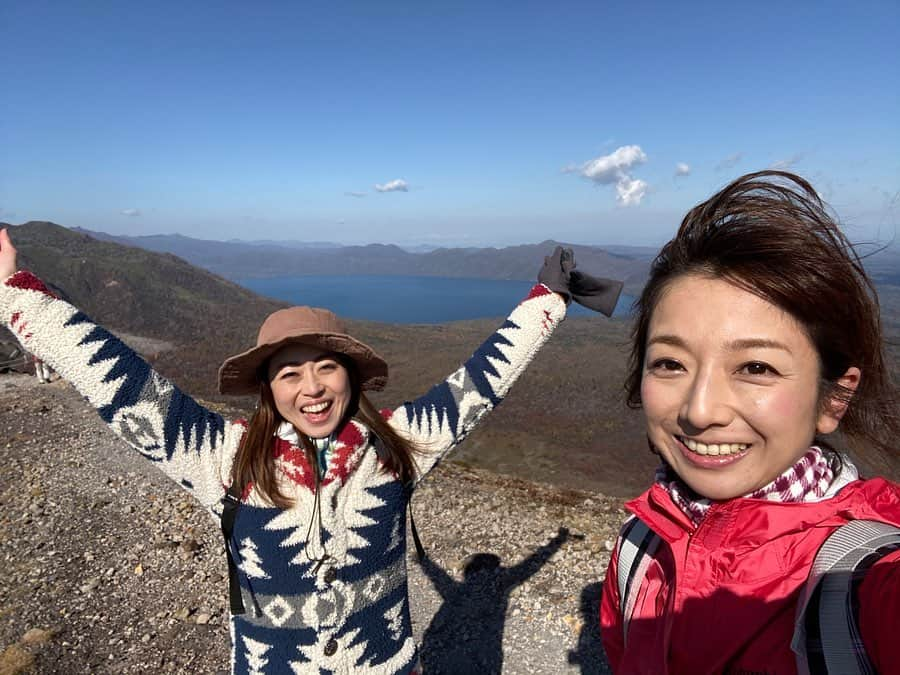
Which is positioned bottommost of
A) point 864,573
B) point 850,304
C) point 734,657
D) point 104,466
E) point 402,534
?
point 104,466

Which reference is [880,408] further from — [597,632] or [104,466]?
[104,466]

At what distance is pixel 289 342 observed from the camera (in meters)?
1.82

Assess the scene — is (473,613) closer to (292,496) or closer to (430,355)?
(292,496)

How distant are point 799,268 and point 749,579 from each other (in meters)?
0.79

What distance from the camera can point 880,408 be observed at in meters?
1.52

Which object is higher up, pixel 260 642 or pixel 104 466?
pixel 260 642

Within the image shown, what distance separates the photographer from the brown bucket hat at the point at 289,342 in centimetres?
177

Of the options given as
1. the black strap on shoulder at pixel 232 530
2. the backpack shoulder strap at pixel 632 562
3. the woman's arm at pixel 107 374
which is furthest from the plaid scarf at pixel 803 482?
the woman's arm at pixel 107 374

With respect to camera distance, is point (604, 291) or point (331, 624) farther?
point (604, 291)

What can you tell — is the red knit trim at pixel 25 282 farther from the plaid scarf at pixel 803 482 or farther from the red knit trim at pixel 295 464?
the plaid scarf at pixel 803 482

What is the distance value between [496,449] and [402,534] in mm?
13899

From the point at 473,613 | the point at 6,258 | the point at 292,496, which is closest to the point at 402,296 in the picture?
the point at 473,613

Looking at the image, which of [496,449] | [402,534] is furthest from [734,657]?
[496,449]

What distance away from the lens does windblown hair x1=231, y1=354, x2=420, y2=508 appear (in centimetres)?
179
